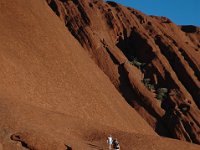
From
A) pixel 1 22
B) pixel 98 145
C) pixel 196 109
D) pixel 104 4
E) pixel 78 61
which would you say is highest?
pixel 104 4

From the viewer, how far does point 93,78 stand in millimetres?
47938

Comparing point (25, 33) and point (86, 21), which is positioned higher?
point (86, 21)

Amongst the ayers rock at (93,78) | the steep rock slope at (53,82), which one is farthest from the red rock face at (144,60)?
the steep rock slope at (53,82)

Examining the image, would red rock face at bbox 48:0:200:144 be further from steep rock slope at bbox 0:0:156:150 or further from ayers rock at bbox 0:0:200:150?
steep rock slope at bbox 0:0:156:150

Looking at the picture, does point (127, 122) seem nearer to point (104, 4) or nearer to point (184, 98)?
point (184, 98)

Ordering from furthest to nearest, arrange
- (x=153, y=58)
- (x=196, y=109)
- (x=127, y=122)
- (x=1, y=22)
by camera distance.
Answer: (x=153, y=58) → (x=196, y=109) → (x=1, y=22) → (x=127, y=122)

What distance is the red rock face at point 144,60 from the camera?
5038 centimetres

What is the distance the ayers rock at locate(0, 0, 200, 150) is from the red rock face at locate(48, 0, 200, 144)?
0.11m

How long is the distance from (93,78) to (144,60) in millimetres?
13066

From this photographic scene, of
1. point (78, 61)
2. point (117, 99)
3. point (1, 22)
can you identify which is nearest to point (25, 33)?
point (1, 22)

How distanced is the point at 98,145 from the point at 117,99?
20.4m

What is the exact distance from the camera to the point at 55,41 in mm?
48656

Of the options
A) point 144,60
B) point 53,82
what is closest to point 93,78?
point 53,82

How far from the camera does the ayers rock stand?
28828 millimetres
